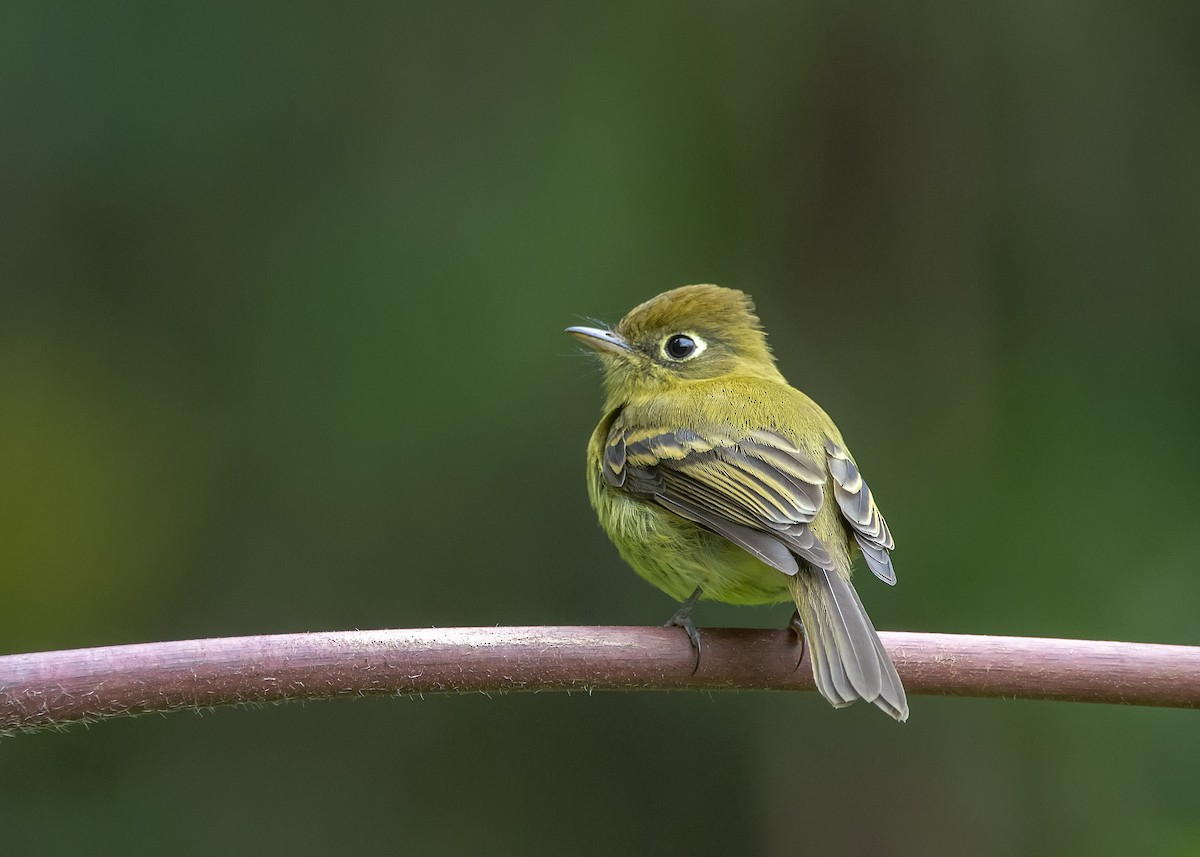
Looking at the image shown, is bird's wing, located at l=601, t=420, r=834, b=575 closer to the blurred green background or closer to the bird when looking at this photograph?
the bird

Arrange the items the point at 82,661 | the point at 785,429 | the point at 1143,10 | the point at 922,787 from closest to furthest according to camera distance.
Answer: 1. the point at 82,661
2. the point at 785,429
3. the point at 922,787
4. the point at 1143,10

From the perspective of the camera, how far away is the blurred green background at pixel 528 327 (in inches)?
224

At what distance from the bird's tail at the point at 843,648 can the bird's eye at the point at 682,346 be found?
5.12ft

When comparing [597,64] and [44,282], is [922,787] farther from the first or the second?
[44,282]

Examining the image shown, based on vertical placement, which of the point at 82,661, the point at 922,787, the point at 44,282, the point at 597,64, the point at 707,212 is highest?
the point at 597,64

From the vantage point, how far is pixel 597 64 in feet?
20.4

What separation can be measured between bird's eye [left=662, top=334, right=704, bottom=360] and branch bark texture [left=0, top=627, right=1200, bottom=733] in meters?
1.98

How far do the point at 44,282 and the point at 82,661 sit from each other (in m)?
4.22

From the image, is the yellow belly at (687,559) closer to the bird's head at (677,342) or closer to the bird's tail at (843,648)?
the bird's tail at (843,648)

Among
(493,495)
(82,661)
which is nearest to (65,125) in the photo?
(493,495)

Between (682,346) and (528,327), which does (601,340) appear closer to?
(682,346)

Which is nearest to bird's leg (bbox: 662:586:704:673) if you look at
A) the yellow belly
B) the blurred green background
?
the yellow belly

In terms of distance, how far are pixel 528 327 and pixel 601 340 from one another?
1.28m

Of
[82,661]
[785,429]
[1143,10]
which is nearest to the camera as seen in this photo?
[82,661]
